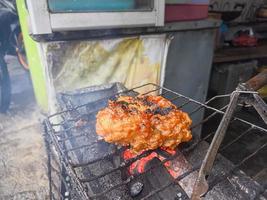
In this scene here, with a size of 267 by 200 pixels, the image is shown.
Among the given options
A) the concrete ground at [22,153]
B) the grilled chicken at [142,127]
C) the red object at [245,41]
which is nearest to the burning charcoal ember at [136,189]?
the grilled chicken at [142,127]

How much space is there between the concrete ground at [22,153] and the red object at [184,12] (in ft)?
9.17

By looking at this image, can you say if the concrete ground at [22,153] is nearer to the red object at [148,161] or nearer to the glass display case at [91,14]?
the red object at [148,161]

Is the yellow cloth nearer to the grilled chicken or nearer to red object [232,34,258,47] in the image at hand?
the grilled chicken

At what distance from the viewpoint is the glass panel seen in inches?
110

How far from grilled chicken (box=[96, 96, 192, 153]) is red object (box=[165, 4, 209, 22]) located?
2.16 m

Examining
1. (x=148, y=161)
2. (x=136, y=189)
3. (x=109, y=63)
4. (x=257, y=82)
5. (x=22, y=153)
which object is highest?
(x=257, y=82)

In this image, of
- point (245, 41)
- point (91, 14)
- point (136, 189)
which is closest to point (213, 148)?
point (136, 189)

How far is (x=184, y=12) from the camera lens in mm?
3787

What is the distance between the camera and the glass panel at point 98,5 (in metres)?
2.79

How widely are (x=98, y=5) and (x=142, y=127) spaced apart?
1848 millimetres

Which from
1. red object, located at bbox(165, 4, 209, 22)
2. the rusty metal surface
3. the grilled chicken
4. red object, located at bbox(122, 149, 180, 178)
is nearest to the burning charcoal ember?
red object, located at bbox(122, 149, 180, 178)

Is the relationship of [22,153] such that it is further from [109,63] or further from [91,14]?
[91,14]

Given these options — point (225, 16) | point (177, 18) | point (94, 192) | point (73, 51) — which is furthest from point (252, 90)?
point (225, 16)

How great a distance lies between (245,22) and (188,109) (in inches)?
153
